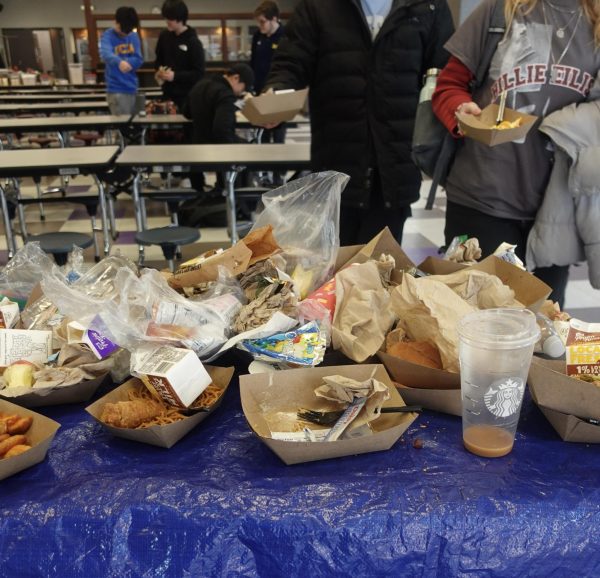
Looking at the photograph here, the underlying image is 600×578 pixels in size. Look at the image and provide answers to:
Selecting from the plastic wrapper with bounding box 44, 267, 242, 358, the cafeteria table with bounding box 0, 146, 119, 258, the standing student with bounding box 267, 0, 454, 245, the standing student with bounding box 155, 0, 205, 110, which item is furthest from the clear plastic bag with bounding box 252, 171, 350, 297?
the standing student with bounding box 155, 0, 205, 110

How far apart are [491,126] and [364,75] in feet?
2.27

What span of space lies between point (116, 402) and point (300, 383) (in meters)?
0.29

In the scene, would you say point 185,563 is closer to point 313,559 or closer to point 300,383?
point 313,559

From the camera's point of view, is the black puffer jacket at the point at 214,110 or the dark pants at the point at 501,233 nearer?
the dark pants at the point at 501,233

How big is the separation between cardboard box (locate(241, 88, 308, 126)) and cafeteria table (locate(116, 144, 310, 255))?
1.15 metres

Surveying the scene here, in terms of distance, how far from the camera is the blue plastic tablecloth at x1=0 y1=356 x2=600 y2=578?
0.77 metres

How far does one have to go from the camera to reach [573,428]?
877 mm

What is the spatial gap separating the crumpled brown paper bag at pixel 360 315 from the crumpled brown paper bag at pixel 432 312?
0.04 metres

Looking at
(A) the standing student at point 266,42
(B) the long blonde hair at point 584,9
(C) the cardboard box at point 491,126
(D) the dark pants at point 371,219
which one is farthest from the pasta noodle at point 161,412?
(A) the standing student at point 266,42

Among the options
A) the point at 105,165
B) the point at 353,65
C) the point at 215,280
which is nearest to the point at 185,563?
the point at 215,280

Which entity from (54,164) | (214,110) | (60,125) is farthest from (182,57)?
(54,164)

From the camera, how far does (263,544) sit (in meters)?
0.78

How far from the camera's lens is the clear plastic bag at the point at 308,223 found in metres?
1.24

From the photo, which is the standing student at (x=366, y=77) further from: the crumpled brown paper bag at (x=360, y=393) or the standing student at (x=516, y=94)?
the crumpled brown paper bag at (x=360, y=393)
